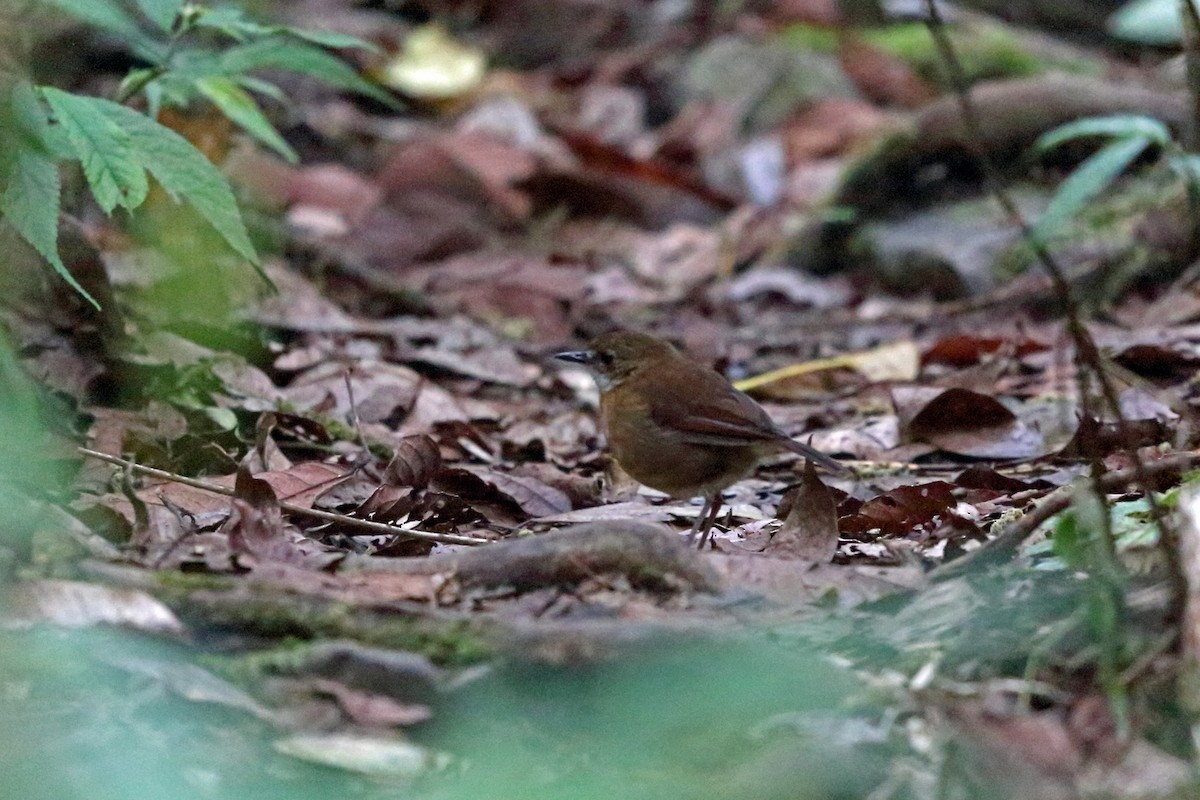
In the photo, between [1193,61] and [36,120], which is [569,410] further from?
[36,120]

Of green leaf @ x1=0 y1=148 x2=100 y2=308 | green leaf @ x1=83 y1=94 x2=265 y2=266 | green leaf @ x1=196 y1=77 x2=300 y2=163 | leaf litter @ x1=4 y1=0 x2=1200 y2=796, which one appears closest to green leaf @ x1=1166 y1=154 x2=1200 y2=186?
leaf litter @ x1=4 y1=0 x2=1200 y2=796

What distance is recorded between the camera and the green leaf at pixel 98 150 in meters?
3.45

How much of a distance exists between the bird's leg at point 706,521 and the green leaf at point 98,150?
149 cm

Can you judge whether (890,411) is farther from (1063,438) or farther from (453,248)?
(453,248)

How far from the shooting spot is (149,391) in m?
4.70

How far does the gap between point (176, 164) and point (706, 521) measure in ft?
5.18

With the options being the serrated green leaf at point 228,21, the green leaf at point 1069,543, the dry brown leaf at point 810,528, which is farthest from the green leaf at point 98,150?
the green leaf at point 1069,543

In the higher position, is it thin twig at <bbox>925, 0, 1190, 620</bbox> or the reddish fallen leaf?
thin twig at <bbox>925, 0, 1190, 620</bbox>

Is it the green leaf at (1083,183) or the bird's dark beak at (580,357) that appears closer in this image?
the green leaf at (1083,183)

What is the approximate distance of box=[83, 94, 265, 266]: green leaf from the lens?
366 cm

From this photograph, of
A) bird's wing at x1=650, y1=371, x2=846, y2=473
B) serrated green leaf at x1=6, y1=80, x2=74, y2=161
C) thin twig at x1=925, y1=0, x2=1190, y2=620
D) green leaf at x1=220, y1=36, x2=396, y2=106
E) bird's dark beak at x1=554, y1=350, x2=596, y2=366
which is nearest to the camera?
thin twig at x1=925, y1=0, x2=1190, y2=620

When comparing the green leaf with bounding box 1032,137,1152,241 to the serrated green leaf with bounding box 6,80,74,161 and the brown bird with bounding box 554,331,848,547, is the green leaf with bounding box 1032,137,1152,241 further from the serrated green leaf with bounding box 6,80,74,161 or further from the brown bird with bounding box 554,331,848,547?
the serrated green leaf with bounding box 6,80,74,161

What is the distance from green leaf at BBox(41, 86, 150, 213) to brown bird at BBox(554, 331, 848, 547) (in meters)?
1.48

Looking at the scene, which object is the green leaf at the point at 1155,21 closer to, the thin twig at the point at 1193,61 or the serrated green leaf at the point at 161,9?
the thin twig at the point at 1193,61
